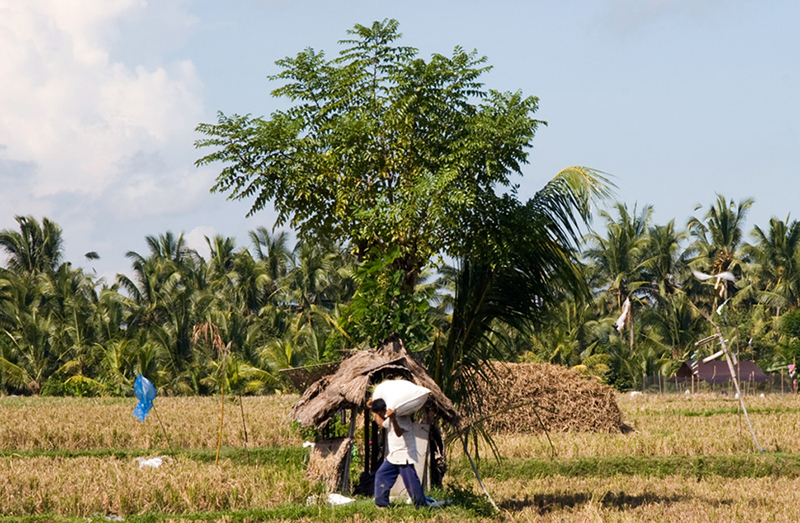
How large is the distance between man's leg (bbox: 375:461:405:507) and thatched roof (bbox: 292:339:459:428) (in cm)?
77

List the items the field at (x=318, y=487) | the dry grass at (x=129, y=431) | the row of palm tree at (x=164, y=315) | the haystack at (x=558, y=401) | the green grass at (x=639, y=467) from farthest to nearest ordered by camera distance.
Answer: the row of palm tree at (x=164, y=315)
the haystack at (x=558, y=401)
the dry grass at (x=129, y=431)
the green grass at (x=639, y=467)
the field at (x=318, y=487)

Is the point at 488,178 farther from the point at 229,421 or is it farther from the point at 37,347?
the point at 37,347

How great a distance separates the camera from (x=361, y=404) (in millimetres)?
8961

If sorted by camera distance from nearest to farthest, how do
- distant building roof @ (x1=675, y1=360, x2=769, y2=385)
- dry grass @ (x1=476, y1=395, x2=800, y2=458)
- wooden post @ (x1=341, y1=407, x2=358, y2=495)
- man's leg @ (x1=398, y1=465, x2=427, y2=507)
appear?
man's leg @ (x1=398, y1=465, x2=427, y2=507)
wooden post @ (x1=341, y1=407, x2=358, y2=495)
dry grass @ (x1=476, y1=395, x2=800, y2=458)
distant building roof @ (x1=675, y1=360, x2=769, y2=385)

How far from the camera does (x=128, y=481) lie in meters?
10.2

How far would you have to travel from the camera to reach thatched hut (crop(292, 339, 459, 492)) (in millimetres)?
8961

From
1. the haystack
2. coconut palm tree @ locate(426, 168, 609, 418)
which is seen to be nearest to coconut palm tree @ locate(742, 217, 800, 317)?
the haystack

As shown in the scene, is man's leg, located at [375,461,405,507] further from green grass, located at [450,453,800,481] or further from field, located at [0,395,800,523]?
green grass, located at [450,453,800,481]

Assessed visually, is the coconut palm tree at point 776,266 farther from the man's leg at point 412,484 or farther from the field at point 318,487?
the man's leg at point 412,484

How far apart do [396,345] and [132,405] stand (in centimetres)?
1766

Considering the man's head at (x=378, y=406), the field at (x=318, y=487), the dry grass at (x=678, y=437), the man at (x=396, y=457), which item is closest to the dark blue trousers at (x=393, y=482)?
the man at (x=396, y=457)

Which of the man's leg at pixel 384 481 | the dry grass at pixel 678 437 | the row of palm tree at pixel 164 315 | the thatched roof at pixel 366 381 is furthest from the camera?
the row of palm tree at pixel 164 315

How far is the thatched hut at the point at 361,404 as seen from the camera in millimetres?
8961

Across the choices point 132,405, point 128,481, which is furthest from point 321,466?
point 132,405
